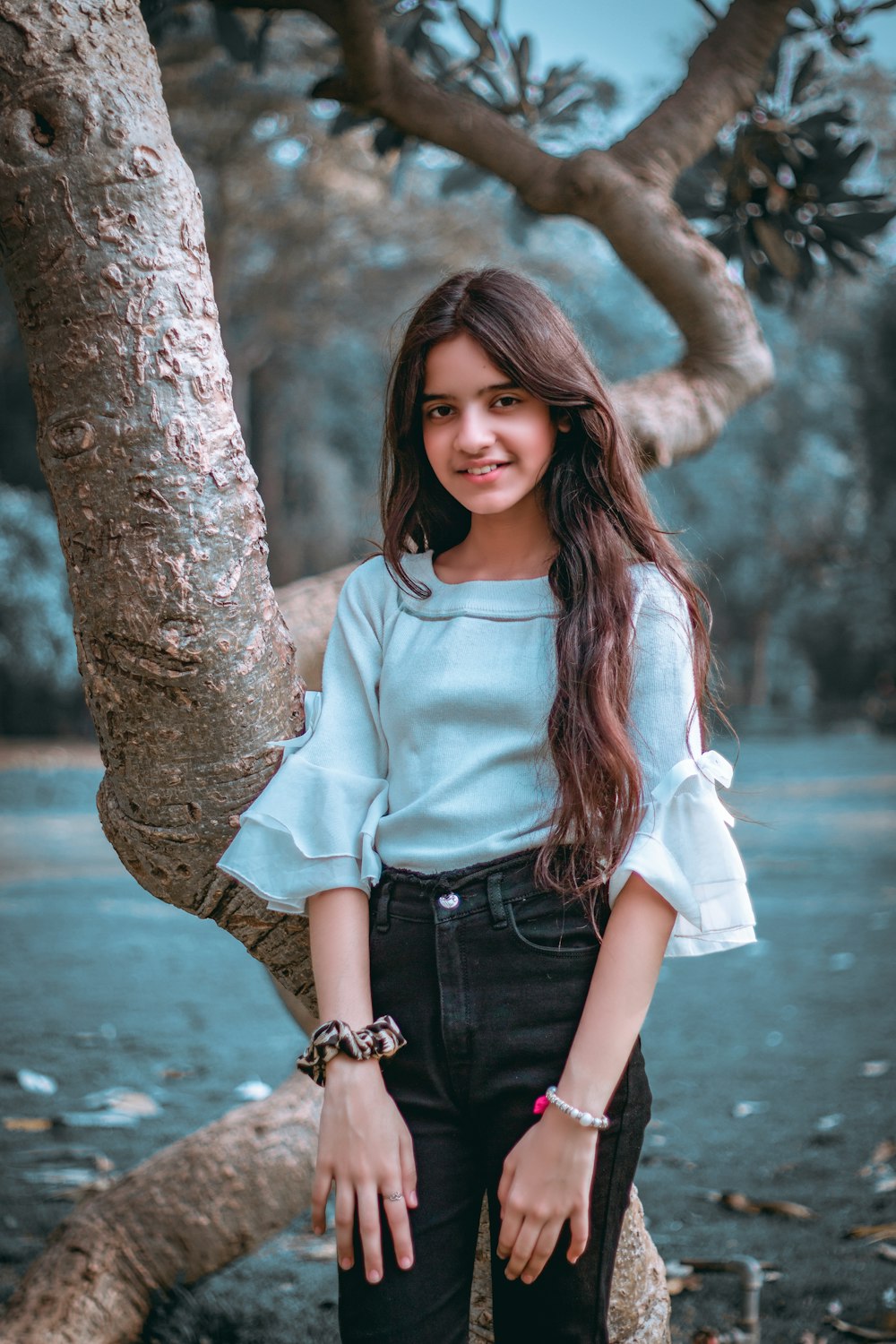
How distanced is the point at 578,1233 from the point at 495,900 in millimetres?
382

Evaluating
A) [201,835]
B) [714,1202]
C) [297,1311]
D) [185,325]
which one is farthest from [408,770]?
[714,1202]

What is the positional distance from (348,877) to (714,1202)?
2.07 meters

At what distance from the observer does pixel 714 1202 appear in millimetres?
3035

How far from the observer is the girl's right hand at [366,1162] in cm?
136

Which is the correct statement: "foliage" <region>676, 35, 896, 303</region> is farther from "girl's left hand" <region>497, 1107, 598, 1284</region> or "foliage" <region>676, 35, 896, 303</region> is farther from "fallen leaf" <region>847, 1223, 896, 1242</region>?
"girl's left hand" <region>497, 1107, 598, 1284</region>

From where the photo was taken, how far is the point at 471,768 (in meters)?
1.48

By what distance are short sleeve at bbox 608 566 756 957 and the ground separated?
880mm

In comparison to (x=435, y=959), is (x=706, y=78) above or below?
above

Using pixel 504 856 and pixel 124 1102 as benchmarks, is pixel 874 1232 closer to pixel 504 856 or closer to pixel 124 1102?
pixel 504 856

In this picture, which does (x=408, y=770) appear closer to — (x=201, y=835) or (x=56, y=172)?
(x=201, y=835)

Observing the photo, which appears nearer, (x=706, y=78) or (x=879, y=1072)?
(x=706, y=78)

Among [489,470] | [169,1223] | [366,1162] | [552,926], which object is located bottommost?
[169,1223]

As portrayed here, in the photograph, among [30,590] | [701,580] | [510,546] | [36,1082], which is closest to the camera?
[510,546]

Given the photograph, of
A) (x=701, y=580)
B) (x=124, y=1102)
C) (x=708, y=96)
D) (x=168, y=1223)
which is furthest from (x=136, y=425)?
(x=701, y=580)
